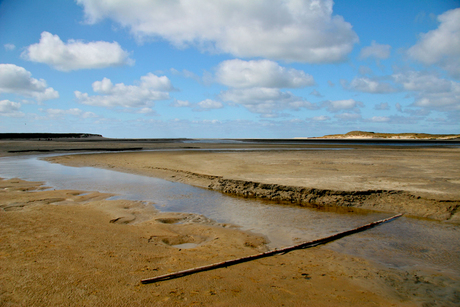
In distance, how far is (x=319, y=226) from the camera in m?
6.17

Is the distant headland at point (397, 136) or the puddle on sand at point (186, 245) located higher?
the distant headland at point (397, 136)

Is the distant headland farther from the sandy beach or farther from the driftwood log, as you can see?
the sandy beach

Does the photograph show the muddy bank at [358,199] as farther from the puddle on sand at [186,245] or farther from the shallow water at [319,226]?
the puddle on sand at [186,245]

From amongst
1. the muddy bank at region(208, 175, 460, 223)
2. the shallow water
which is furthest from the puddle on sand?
the muddy bank at region(208, 175, 460, 223)

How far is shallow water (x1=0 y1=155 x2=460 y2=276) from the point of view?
4676mm

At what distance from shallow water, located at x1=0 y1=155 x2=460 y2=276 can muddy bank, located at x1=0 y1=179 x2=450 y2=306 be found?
0.50 meters

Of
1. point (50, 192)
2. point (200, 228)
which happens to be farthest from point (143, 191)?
point (200, 228)

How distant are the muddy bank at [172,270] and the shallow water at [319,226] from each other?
0.50m

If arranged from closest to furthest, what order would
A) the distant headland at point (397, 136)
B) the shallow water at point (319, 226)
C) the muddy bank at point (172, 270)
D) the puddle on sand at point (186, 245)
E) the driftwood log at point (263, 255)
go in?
the muddy bank at point (172, 270) < the driftwood log at point (263, 255) < the shallow water at point (319, 226) < the puddle on sand at point (186, 245) < the distant headland at point (397, 136)

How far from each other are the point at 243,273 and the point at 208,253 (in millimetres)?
A: 893

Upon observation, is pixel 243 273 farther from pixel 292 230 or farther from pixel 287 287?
pixel 292 230

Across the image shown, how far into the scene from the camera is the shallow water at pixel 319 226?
468 centimetres

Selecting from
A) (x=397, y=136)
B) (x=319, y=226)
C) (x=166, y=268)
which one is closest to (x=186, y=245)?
(x=166, y=268)

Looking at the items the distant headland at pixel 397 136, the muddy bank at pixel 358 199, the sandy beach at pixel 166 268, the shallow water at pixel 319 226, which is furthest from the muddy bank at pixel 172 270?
the distant headland at pixel 397 136
